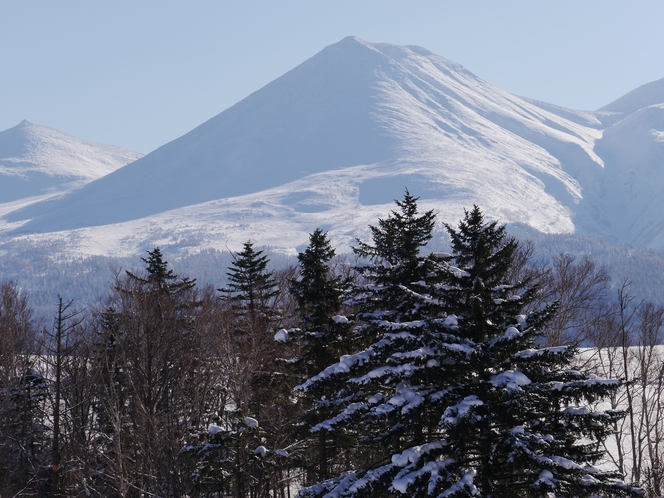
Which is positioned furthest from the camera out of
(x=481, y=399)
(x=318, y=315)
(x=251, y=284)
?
(x=251, y=284)

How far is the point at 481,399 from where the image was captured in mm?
12320

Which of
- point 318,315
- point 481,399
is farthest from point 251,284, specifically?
point 481,399

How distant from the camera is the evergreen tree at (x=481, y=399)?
11641mm

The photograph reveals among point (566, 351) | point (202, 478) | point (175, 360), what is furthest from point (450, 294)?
point (175, 360)

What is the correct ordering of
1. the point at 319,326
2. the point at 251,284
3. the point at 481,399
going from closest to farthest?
the point at 481,399 < the point at 319,326 < the point at 251,284

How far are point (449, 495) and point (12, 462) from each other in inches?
923

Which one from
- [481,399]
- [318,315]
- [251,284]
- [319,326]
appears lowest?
[481,399]

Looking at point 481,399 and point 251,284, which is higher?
point 251,284

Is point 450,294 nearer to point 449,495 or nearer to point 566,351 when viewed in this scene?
point 566,351

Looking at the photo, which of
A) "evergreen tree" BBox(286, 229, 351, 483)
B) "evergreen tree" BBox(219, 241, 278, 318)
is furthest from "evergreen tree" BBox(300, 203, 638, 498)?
"evergreen tree" BBox(219, 241, 278, 318)

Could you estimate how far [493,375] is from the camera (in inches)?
479

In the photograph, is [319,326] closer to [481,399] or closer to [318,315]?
[318,315]

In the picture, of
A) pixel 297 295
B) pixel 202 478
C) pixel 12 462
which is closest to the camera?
pixel 202 478

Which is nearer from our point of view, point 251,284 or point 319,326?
point 319,326
